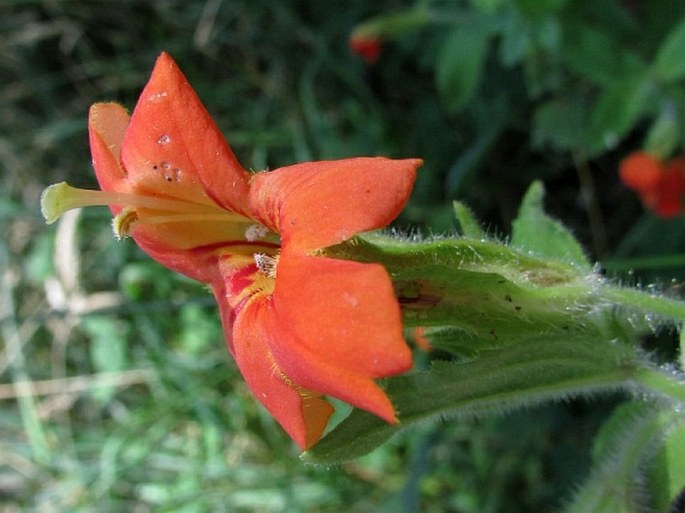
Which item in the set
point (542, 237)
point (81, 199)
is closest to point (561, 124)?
point (542, 237)

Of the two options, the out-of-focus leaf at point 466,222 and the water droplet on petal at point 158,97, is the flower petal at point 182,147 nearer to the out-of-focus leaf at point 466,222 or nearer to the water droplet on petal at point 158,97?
the water droplet on petal at point 158,97

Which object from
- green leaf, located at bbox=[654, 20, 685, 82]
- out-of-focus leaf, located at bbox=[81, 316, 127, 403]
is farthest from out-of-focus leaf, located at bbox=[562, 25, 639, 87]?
out-of-focus leaf, located at bbox=[81, 316, 127, 403]

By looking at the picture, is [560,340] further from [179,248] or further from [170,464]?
[170,464]

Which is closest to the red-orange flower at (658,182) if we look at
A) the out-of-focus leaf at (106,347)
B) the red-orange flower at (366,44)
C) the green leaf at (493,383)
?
the red-orange flower at (366,44)

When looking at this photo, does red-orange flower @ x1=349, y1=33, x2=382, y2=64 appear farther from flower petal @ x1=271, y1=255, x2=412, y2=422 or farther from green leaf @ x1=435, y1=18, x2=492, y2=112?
flower petal @ x1=271, y1=255, x2=412, y2=422

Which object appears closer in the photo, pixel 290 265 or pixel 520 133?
pixel 290 265

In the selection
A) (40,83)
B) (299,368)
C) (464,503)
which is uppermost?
(299,368)

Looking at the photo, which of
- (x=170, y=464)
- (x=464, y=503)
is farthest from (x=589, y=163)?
(x=170, y=464)
